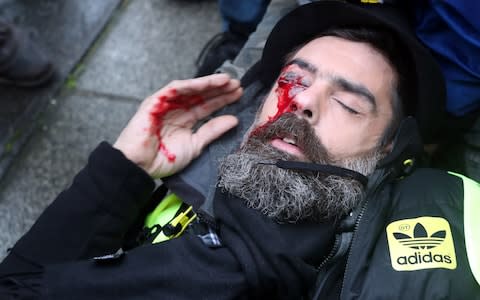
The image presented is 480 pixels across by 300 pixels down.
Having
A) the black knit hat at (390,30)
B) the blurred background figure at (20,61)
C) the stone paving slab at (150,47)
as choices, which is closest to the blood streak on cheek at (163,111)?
A: the black knit hat at (390,30)

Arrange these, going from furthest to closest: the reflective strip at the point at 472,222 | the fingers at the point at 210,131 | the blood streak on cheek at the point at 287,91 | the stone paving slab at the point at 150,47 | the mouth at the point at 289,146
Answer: the stone paving slab at the point at 150,47
the fingers at the point at 210,131
the blood streak on cheek at the point at 287,91
the mouth at the point at 289,146
the reflective strip at the point at 472,222

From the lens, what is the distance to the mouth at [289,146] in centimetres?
172

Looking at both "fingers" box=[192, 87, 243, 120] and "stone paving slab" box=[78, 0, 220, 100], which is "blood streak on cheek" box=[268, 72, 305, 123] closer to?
"fingers" box=[192, 87, 243, 120]

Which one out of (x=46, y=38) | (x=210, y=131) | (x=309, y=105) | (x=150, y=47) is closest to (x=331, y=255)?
(x=309, y=105)

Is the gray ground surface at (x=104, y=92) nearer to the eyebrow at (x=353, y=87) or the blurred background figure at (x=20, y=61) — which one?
the blurred background figure at (x=20, y=61)

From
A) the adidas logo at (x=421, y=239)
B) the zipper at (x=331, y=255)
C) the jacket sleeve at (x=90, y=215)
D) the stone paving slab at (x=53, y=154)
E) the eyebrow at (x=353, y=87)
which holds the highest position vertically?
the eyebrow at (x=353, y=87)

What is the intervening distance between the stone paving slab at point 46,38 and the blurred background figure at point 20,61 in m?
0.06

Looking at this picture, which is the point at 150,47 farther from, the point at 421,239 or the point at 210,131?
the point at 421,239

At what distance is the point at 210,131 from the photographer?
2049mm

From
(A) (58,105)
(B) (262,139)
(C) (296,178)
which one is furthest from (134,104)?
(C) (296,178)

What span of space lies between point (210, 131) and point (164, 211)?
1.30 feet

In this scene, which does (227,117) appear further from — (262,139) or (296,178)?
(296,178)

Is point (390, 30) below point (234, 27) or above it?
above

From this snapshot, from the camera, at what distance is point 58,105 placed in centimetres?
293
